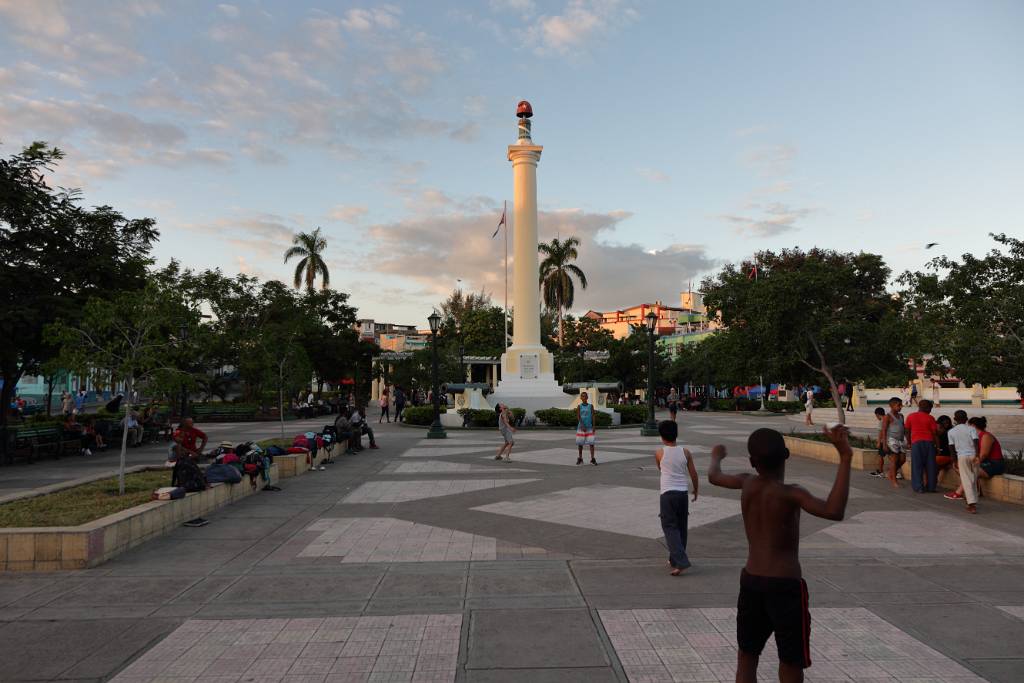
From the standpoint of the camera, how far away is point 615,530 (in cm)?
877

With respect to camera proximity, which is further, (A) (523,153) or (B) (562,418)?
(A) (523,153)

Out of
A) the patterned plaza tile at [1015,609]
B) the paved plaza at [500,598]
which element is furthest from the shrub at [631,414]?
the patterned plaza tile at [1015,609]

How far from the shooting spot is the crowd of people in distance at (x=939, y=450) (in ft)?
33.0

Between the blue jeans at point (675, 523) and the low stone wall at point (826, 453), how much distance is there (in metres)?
8.17

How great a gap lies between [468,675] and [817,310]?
18.1 m

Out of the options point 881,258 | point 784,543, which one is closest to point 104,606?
point 784,543

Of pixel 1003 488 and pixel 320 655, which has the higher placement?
pixel 1003 488

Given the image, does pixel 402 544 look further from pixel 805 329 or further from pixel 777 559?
pixel 805 329

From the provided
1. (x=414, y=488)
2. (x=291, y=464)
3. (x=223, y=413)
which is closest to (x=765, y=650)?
(x=414, y=488)

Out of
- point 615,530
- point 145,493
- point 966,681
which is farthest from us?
point 145,493

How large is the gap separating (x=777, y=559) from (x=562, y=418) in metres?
25.9

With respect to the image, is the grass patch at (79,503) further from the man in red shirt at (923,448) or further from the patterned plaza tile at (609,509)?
the man in red shirt at (923,448)

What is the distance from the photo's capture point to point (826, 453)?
16.8 m

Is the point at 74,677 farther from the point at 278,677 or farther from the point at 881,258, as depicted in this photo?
→ the point at 881,258
